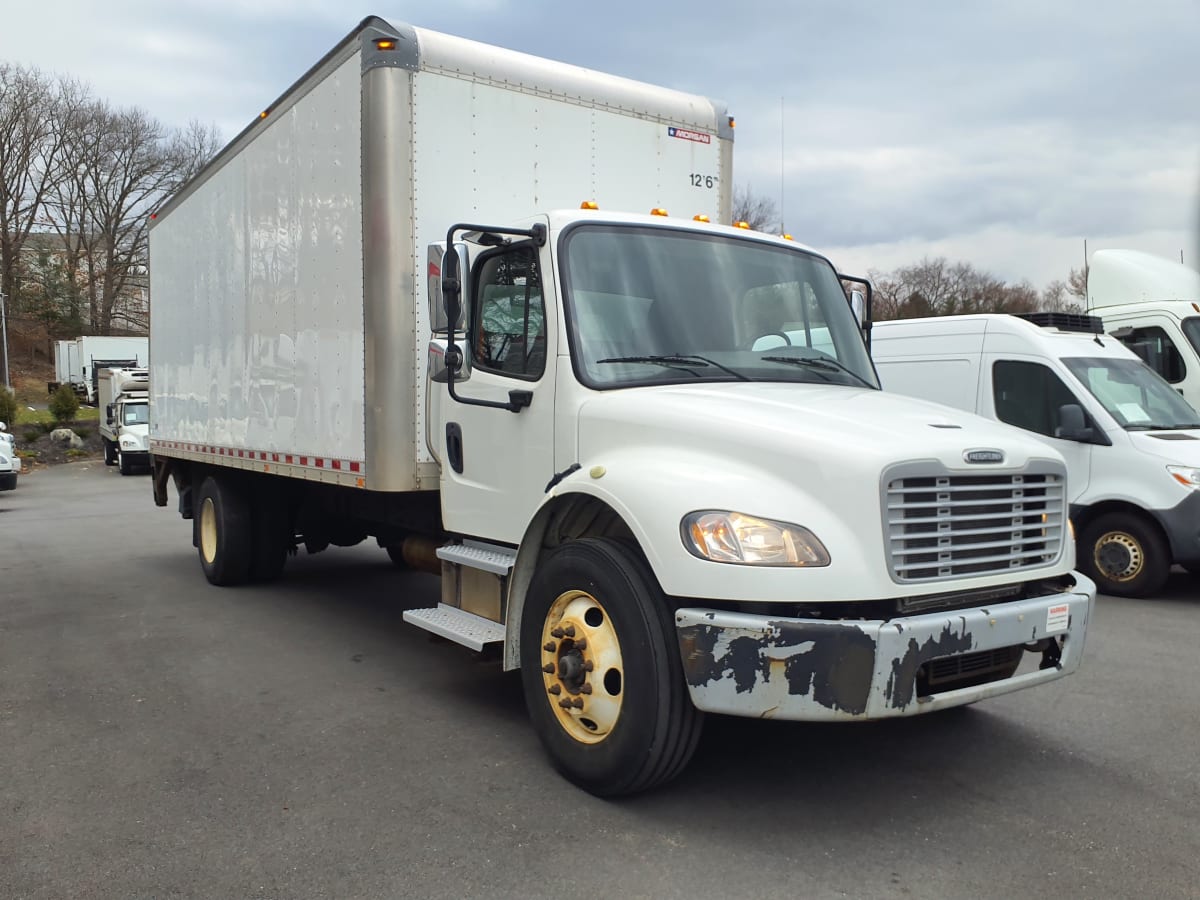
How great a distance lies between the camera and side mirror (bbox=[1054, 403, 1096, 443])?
339 inches

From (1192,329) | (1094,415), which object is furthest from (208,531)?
(1192,329)

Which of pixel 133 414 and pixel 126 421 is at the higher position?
pixel 133 414

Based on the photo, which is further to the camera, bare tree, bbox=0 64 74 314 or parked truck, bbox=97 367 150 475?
bare tree, bbox=0 64 74 314

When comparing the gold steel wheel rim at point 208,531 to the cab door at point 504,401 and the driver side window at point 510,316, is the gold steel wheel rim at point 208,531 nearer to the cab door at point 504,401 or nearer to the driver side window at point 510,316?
the cab door at point 504,401

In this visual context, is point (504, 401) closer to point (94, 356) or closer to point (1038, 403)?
point (1038, 403)

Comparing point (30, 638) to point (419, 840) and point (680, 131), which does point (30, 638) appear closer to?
point (419, 840)

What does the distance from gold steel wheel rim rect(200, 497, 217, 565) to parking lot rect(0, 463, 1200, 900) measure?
7.42 ft

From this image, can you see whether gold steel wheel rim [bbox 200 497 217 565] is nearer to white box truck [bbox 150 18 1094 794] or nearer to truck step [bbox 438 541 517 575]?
white box truck [bbox 150 18 1094 794]

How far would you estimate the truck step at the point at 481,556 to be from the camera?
16.1 ft

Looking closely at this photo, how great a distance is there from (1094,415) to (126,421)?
2341 cm

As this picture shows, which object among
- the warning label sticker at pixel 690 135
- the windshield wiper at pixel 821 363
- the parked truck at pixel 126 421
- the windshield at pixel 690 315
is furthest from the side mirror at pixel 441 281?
the parked truck at pixel 126 421

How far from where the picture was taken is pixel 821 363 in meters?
4.99

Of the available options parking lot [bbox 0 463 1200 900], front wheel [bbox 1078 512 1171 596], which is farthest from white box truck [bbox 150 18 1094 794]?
front wheel [bbox 1078 512 1171 596]

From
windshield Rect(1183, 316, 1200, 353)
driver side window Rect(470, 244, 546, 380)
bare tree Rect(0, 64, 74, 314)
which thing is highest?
bare tree Rect(0, 64, 74, 314)
